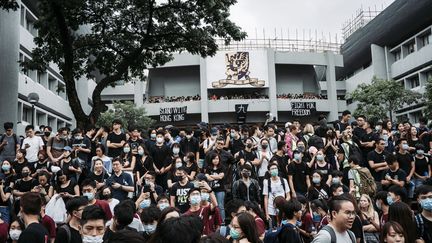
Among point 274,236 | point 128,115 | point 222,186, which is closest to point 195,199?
point 222,186

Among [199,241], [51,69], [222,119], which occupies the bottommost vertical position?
[199,241]

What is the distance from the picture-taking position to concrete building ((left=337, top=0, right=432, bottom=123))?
30266mm

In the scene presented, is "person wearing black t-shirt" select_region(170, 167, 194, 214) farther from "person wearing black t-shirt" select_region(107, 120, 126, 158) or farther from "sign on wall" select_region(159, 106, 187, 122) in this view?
"sign on wall" select_region(159, 106, 187, 122)

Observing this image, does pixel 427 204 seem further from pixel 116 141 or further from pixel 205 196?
→ pixel 116 141

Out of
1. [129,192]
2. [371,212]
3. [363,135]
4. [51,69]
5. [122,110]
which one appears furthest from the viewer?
[122,110]

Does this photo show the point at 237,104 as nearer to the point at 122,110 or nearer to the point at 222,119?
the point at 222,119

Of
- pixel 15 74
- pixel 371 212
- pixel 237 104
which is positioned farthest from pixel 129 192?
pixel 237 104

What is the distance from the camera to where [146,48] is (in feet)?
50.4

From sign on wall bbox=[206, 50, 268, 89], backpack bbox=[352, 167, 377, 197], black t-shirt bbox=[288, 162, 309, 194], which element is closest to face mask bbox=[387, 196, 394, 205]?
backpack bbox=[352, 167, 377, 197]

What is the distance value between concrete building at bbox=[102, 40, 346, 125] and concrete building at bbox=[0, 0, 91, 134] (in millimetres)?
11193

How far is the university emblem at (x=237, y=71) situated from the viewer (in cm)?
3725

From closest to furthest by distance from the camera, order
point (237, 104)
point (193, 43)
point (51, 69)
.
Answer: point (193, 43), point (51, 69), point (237, 104)

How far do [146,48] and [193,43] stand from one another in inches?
72.9

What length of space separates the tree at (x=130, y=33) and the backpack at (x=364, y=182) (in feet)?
25.1
